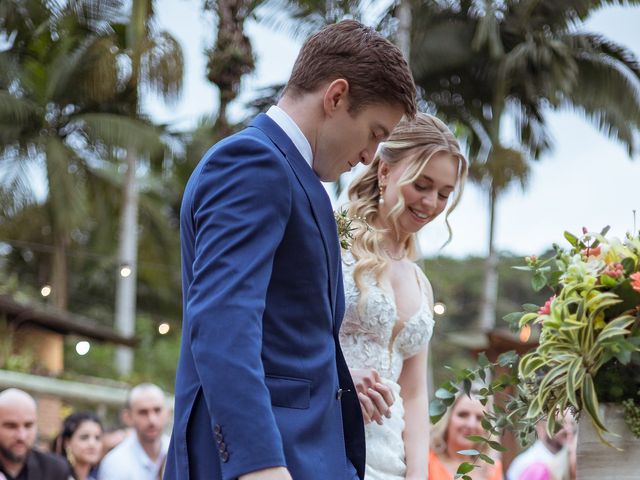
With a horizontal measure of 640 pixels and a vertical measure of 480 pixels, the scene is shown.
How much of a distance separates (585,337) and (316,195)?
997 mm

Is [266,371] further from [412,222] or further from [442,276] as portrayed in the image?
[442,276]

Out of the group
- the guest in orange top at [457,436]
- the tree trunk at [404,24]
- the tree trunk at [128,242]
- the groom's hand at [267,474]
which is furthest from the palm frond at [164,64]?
the groom's hand at [267,474]

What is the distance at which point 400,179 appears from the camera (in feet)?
13.4

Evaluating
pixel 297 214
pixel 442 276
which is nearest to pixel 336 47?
pixel 297 214

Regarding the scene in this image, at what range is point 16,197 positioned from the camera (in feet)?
82.8

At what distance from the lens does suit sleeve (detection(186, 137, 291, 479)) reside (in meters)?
2.51

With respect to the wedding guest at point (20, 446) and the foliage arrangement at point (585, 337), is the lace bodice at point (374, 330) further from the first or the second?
the wedding guest at point (20, 446)

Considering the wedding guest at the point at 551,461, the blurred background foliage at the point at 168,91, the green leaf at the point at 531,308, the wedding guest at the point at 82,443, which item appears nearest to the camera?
the green leaf at the point at 531,308

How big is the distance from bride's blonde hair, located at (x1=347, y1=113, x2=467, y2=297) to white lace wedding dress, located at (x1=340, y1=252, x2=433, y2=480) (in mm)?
50

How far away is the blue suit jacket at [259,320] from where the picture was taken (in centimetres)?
252

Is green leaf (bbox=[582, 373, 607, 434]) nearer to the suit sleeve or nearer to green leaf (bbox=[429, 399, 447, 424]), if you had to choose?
green leaf (bbox=[429, 399, 447, 424])

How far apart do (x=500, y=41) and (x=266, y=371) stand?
81.3 feet

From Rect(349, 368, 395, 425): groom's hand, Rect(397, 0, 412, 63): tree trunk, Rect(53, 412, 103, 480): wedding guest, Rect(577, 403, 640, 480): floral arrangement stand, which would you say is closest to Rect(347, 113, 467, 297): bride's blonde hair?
Rect(349, 368, 395, 425): groom's hand

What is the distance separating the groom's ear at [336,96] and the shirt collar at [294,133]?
9cm
